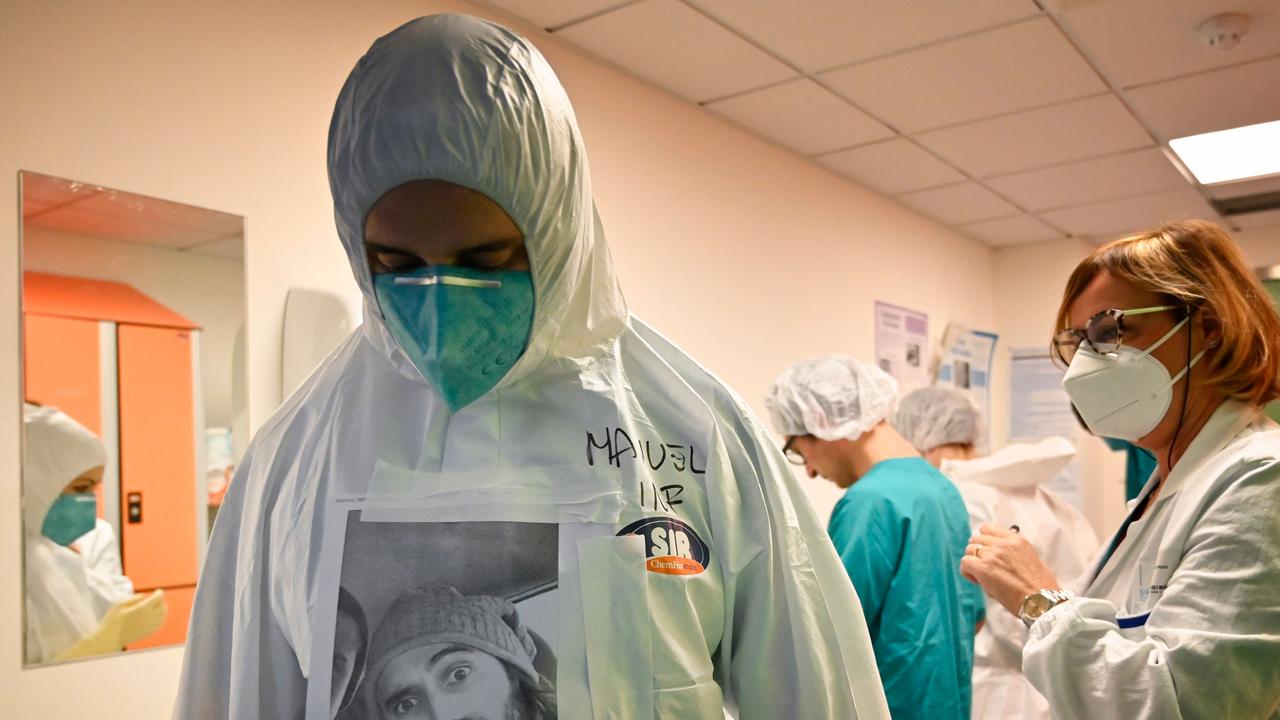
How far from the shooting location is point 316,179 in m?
A: 2.04

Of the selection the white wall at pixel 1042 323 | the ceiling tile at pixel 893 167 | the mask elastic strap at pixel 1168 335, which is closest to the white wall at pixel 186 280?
the mask elastic strap at pixel 1168 335

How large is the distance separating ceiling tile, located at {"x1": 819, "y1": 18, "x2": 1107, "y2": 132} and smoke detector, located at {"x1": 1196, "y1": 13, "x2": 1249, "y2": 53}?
0.31m

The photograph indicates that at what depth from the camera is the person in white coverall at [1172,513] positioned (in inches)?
45.3

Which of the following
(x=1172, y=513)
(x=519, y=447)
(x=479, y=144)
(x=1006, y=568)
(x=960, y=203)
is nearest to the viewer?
(x=479, y=144)

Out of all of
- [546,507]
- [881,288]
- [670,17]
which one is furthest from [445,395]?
[881,288]

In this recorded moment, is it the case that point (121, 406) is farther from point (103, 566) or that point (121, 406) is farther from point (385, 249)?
point (385, 249)

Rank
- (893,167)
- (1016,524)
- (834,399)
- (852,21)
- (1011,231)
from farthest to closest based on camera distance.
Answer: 1. (1011,231)
2. (893,167)
3. (852,21)
4. (834,399)
5. (1016,524)

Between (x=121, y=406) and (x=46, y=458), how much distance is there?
0.51 ft

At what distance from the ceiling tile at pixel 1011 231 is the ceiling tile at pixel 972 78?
168 centimetres

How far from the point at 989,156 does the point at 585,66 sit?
5.83ft

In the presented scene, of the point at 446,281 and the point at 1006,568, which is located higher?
the point at 446,281

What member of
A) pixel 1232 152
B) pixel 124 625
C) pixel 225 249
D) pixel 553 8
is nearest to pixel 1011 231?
pixel 1232 152

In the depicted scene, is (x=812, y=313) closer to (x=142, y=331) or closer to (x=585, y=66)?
(x=585, y=66)

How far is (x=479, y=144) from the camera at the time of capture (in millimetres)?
947
